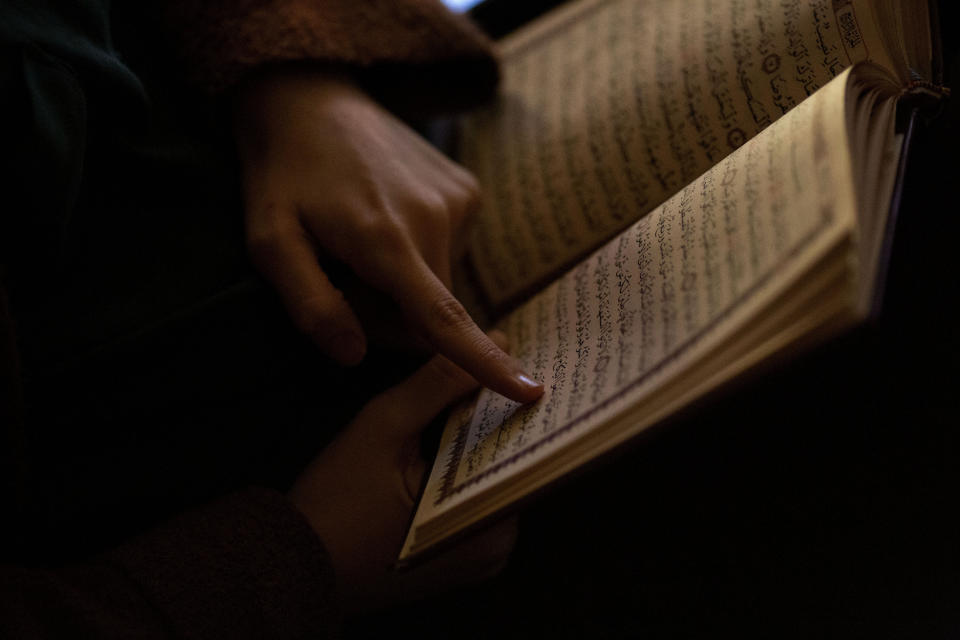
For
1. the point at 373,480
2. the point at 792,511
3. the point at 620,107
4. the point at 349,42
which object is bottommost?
the point at 792,511

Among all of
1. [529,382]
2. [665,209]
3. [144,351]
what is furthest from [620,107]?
[144,351]

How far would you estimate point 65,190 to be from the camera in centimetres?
46

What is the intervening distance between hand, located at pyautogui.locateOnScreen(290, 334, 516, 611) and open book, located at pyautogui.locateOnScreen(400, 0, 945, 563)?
3cm

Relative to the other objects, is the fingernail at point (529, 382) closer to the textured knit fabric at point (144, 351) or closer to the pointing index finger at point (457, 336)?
the pointing index finger at point (457, 336)

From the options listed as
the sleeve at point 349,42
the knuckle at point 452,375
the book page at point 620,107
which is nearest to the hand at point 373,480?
the knuckle at point 452,375

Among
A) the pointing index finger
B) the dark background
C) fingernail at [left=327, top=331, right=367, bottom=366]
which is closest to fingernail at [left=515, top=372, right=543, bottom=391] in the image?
the pointing index finger

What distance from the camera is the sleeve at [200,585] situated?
0.45 meters

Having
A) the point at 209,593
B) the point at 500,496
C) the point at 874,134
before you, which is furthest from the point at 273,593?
the point at 874,134

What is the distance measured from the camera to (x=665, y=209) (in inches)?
18.5

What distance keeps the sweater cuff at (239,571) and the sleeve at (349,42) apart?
1.22ft

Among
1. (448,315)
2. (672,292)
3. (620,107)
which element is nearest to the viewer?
(672,292)

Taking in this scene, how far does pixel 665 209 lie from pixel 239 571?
1.31 ft

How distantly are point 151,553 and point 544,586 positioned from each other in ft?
1.19

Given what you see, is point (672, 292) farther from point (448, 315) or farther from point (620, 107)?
point (620, 107)
